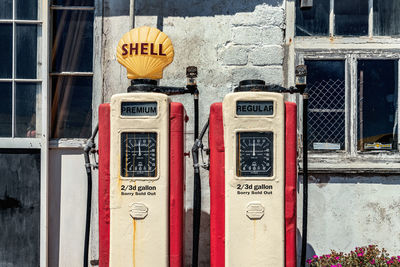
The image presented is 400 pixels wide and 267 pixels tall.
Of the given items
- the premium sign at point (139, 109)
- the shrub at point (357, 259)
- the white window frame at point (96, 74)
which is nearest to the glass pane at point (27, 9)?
the white window frame at point (96, 74)

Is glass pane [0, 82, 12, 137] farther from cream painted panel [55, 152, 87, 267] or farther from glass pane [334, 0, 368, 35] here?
glass pane [334, 0, 368, 35]

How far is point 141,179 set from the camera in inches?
122

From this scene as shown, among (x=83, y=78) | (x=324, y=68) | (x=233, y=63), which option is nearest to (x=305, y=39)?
(x=324, y=68)

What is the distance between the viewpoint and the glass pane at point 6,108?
3994 millimetres

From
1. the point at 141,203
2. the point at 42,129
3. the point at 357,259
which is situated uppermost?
the point at 42,129

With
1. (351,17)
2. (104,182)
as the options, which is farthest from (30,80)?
(351,17)

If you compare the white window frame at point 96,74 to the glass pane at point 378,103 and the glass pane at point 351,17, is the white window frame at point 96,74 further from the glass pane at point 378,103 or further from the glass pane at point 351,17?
the glass pane at point 378,103

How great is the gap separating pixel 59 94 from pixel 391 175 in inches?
119

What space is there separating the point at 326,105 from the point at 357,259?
134 centimetres

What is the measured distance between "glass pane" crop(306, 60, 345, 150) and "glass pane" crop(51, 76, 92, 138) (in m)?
2.00

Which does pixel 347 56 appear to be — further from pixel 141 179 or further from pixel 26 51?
pixel 26 51

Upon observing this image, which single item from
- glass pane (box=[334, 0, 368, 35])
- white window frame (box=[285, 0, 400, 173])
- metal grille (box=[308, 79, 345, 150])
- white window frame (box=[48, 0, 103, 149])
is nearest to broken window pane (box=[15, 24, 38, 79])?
white window frame (box=[48, 0, 103, 149])

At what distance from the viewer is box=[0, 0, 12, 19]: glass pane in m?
4.01

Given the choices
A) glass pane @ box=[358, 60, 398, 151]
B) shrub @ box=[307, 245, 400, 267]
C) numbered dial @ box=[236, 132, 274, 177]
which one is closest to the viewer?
numbered dial @ box=[236, 132, 274, 177]
